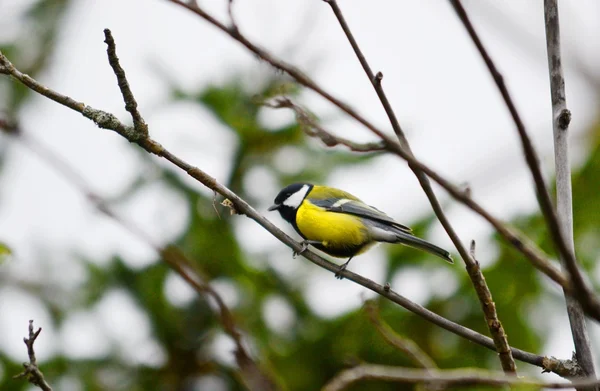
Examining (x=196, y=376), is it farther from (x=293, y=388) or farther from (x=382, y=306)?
(x=382, y=306)

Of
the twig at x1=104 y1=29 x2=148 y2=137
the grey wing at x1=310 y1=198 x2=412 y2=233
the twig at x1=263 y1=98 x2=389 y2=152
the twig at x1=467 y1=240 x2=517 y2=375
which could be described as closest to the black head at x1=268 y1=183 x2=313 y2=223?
the grey wing at x1=310 y1=198 x2=412 y2=233

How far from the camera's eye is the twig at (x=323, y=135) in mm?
960

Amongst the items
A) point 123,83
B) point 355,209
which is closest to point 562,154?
point 123,83

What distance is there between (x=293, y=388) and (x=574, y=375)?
2434mm

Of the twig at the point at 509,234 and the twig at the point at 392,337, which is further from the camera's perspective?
the twig at the point at 392,337

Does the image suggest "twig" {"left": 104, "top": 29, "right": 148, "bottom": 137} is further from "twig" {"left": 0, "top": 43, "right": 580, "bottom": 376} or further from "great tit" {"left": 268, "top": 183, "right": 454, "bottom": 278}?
"great tit" {"left": 268, "top": 183, "right": 454, "bottom": 278}

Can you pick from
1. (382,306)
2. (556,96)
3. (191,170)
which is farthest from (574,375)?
(382,306)

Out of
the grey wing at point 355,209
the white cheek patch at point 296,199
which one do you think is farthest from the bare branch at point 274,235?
the white cheek patch at point 296,199

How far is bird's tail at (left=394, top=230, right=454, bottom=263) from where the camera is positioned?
2.68m

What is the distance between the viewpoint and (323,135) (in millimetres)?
1166

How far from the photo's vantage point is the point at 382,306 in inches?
142

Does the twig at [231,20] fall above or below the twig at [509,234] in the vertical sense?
above

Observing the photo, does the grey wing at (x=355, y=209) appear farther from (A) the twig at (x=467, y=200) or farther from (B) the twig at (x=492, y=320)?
(A) the twig at (x=467, y=200)

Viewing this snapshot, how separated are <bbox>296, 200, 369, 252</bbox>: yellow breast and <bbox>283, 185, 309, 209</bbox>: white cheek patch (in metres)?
0.14
